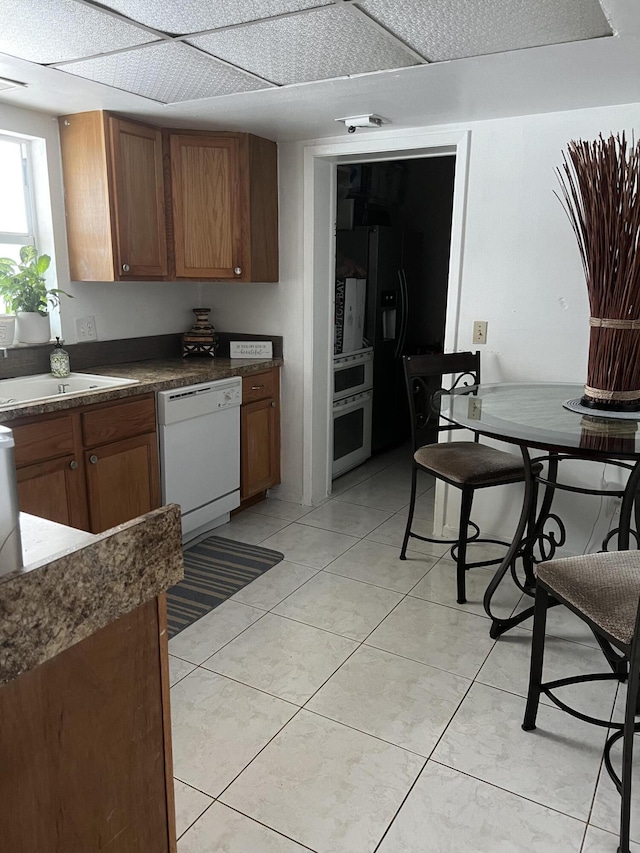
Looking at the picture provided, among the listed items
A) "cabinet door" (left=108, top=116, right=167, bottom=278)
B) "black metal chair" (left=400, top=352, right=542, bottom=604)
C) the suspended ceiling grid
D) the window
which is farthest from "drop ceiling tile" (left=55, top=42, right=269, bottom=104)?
"black metal chair" (left=400, top=352, right=542, bottom=604)

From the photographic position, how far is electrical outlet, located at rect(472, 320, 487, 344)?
314cm

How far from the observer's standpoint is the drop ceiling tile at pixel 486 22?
1702 millimetres

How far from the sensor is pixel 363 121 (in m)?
2.93

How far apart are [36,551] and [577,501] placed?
2.66 m

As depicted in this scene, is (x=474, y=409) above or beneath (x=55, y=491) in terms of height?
above

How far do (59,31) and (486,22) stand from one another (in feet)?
4.09

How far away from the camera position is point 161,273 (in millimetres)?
3326

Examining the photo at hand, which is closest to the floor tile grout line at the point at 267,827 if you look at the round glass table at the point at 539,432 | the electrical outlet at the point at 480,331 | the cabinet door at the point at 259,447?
the round glass table at the point at 539,432

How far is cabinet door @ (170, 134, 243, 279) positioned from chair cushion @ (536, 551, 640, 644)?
2.32 m

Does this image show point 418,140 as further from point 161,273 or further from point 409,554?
point 409,554

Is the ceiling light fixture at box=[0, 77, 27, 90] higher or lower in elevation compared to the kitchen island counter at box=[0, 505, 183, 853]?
higher

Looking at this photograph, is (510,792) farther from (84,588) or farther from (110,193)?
(110,193)

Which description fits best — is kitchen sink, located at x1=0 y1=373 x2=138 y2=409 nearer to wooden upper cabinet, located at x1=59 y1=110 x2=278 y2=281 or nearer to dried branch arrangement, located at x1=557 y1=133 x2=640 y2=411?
wooden upper cabinet, located at x1=59 y1=110 x2=278 y2=281

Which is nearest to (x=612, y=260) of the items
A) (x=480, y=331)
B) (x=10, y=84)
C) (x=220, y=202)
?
(x=480, y=331)
